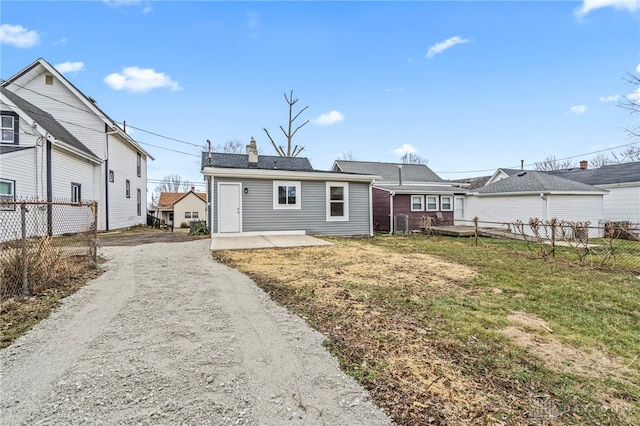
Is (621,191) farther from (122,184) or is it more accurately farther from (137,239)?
(122,184)

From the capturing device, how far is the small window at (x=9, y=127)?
37.9 ft

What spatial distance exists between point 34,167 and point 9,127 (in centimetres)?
203

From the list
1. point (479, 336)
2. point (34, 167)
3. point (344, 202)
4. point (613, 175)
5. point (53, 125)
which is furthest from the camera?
point (613, 175)

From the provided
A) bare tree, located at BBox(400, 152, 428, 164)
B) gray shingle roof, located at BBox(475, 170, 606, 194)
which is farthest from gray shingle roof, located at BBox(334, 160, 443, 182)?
bare tree, located at BBox(400, 152, 428, 164)

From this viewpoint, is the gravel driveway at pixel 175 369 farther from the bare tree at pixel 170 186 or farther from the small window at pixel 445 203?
the bare tree at pixel 170 186

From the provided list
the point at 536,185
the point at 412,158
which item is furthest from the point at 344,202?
the point at 412,158

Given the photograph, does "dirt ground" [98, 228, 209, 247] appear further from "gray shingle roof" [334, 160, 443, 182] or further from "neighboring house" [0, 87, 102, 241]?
"gray shingle roof" [334, 160, 443, 182]

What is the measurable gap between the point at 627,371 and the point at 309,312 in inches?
122

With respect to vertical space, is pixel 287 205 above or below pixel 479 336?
above

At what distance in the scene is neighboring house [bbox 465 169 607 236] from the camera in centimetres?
1593

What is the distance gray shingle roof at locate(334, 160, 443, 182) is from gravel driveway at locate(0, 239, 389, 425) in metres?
21.3

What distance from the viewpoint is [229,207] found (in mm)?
11758

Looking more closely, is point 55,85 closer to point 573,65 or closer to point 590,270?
point 590,270

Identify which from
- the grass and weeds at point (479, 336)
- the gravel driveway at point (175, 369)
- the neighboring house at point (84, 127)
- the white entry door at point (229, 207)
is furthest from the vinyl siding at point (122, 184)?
the gravel driveway at point (175, 369)
